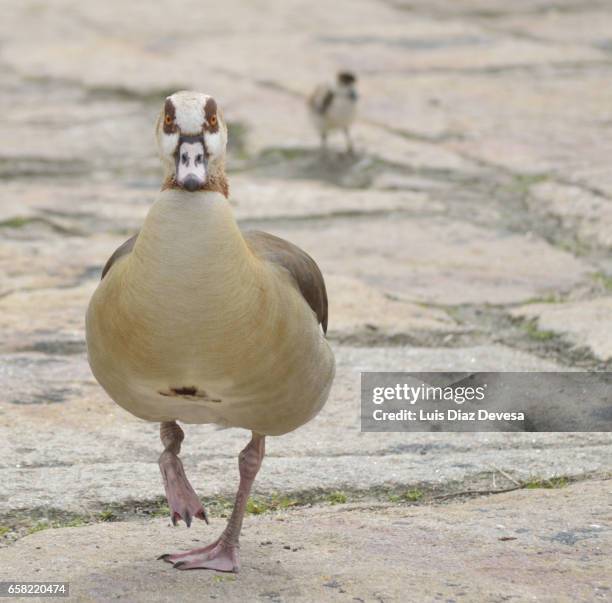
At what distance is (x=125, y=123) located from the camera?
9.32 meters

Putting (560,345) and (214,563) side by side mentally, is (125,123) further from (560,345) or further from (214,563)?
(214,563)

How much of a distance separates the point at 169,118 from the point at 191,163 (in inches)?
5.6

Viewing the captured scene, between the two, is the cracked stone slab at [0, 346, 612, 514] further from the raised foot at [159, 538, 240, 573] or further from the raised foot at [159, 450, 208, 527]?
the raised foot at [159, 538, 240, 573]

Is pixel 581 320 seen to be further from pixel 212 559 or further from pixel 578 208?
pixel 212 559

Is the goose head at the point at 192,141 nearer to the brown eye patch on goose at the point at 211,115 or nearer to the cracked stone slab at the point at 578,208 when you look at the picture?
the brown eye patch on goose at the point at 211,115

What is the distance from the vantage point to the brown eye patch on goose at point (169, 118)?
3238 millimetres

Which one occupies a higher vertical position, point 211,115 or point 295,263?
point 211,115

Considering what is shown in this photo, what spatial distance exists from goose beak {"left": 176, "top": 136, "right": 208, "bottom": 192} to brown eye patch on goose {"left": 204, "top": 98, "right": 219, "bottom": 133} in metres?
0.05

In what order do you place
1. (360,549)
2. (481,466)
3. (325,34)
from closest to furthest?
(360,549)
(481,466)
(325,34)

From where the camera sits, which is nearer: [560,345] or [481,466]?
[481,466]

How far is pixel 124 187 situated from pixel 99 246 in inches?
50.8

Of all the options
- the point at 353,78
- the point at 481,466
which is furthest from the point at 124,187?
the point at 481,466

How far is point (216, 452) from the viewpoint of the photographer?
4.41 metres

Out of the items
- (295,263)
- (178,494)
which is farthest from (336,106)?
(178,494)
